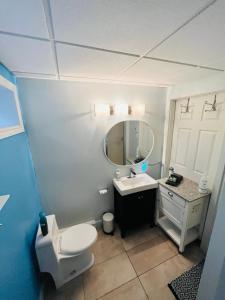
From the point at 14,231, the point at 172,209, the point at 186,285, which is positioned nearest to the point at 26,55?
the point at 14,231

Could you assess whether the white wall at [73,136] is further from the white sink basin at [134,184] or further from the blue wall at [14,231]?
the blue wall at [14,231]

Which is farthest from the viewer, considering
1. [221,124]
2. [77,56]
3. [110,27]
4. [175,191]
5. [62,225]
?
[62,225]

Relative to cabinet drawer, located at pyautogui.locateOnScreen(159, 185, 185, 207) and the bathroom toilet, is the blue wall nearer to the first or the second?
the bathroom toilet

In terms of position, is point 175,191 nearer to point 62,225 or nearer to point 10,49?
point 62,225

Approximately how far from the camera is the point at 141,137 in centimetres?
203

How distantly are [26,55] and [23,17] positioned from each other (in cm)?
42

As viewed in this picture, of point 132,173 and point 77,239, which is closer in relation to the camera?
point 77,239

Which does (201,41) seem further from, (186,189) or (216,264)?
(186,189)

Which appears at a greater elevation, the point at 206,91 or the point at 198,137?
the point at 206,91

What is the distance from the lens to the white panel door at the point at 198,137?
4.74 feet

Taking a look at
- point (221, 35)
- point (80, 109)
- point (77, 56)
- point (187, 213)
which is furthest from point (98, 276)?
point (221, 35)

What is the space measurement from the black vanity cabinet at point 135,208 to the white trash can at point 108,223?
0.15 metres

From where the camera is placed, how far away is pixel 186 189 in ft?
5.40

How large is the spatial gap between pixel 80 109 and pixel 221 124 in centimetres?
164
